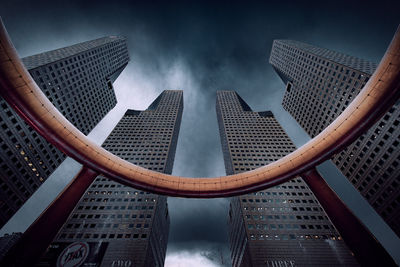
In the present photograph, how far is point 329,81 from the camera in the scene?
59.5 meters

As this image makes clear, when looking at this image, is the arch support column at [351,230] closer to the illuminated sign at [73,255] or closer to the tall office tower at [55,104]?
the illuminated sign at [73,255]

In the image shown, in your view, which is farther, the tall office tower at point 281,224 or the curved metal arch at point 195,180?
the tall office tower at point 281,224

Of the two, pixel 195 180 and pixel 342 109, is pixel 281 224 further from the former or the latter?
pixel 342 109

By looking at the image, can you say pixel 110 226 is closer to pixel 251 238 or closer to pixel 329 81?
pixel 251 238

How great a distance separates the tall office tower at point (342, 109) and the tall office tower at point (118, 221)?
55.4m

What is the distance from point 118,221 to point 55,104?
40.9 m

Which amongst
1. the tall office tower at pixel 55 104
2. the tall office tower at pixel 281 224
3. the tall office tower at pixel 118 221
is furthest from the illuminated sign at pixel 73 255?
the tall office tower at pixel 281 224

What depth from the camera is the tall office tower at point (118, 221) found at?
36.2 metres

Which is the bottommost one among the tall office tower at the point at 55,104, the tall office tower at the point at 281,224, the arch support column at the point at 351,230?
the arch support column at the point at 351,230

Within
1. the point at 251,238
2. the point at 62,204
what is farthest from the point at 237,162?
the point at 62,204

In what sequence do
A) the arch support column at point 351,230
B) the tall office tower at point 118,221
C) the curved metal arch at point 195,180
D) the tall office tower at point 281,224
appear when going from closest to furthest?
the curved metal arch at point 195,180, the arch support column at point 351,230, the tall office tower at point 118,221, the tall office tower at point 281,224

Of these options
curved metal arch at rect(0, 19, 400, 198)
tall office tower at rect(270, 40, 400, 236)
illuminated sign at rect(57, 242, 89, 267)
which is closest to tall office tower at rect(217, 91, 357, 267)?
tall office tower at rect(270, 40, 400, 236)

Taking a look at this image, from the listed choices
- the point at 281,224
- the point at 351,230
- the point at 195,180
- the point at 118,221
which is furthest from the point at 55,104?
the point at 281,224

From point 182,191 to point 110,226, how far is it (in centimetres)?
3336
